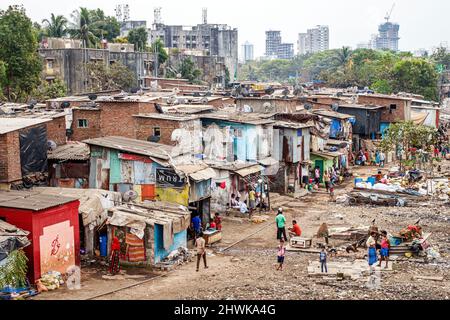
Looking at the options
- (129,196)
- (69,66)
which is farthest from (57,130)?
(69,66)

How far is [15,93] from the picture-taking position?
4562cm

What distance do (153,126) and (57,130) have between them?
11.9 feet

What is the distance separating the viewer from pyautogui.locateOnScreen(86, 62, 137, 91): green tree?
183ft

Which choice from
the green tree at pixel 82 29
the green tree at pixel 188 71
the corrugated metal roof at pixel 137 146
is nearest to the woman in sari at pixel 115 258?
the corrugated metal roof at pixel 137 146

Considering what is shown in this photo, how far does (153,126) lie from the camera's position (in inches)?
1080

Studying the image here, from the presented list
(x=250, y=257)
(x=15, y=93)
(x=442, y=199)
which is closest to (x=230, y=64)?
(x=15, y=93)

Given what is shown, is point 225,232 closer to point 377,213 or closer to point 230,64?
point 377,213

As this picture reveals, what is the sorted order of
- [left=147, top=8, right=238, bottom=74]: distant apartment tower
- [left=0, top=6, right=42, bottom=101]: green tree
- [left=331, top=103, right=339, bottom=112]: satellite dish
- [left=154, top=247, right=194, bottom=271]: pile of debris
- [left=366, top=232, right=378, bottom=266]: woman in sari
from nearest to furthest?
[left=154, top=247, right=194, bottom=271]: pile of debris < [left=366, top=232, right=378, bottom=266]: woman in sari < [left=0, top=6, right=42, bottom=101]: green tree < [left=331, top=103, right=339, bottom=112]: satellite dish < [left=147, top=8, right=238, bottom=74]: distant apartment tower

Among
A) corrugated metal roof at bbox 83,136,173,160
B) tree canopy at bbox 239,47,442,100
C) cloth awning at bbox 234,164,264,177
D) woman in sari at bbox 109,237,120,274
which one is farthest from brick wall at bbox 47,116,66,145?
tree canopy at bbox 239,47,442,100

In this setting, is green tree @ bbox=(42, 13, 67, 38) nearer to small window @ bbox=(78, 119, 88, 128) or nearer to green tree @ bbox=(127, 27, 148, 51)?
green tree @ bbox=(127, 27, 148, 51)

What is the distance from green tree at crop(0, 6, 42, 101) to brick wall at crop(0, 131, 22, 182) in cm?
1993

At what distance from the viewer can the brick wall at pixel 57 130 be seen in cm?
2653

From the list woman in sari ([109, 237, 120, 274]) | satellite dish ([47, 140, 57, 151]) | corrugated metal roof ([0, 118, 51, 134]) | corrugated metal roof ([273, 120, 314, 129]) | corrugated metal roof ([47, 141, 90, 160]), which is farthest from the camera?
corrugated metal roof ([273, 120, 314, 129])

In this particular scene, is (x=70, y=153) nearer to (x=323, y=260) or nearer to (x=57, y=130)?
(x=57, y=130)
